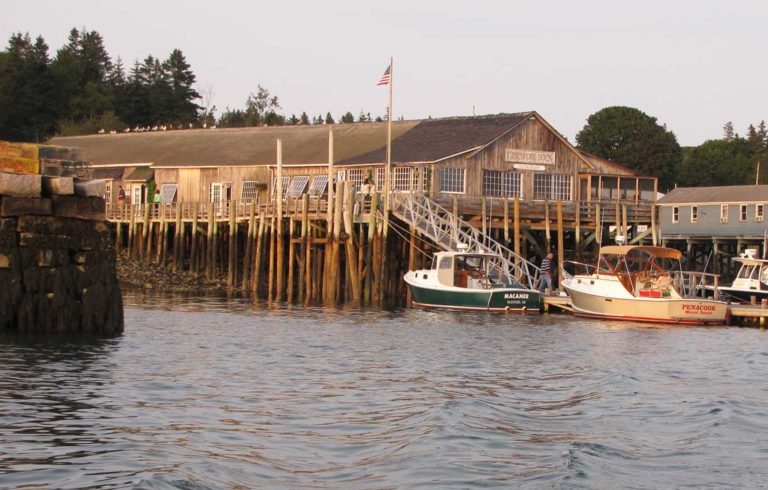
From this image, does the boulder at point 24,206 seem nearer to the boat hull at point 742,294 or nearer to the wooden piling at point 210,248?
the boat hull at point 742,294

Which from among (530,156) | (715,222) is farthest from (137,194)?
(715,222)

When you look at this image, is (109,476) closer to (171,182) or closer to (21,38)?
(171,182)

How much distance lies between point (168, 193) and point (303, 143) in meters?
8.61

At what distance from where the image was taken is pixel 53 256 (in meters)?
28.1

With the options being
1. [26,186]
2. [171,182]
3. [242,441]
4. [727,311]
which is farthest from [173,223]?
[242,441]

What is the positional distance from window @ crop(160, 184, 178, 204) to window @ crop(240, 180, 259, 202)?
4992 millimetres

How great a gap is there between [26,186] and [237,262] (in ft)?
102

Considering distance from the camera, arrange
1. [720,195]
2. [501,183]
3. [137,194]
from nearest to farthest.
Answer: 1. [501,183]
2. [720,195]
3. [137,194]

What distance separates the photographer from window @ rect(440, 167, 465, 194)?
184ft

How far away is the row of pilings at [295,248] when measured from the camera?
1967 inches

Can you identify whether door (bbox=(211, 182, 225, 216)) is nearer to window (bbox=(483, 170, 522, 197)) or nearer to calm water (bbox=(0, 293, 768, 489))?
window (bbox=(483, 170, 522, 197))

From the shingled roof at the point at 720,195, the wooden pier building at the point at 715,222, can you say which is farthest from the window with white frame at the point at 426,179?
the shingled roof at the point at 720,195

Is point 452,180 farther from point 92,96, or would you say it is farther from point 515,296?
point 92,96

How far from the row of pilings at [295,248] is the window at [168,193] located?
3926 mm
